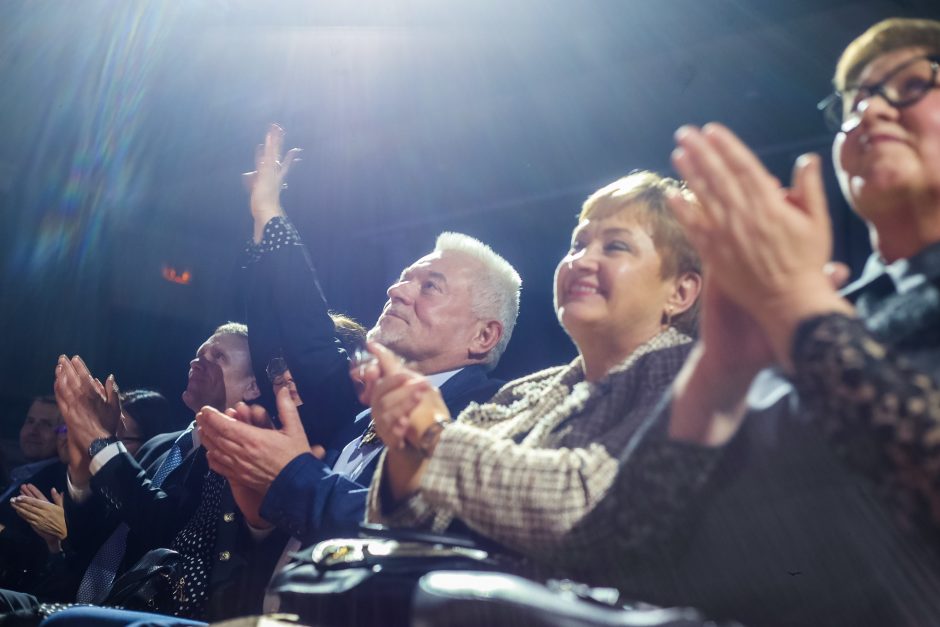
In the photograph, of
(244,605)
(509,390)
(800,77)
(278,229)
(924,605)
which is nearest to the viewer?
(924,605)

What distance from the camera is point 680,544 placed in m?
0.83

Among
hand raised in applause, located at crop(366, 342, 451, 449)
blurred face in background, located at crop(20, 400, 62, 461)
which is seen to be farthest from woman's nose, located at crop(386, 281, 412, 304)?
blurred face in background, located at crop(20, 400, 62, 461)

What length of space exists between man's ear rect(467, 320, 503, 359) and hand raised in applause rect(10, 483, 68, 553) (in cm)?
131

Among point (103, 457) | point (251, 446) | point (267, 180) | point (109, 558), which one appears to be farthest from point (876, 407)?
point (109, 558)

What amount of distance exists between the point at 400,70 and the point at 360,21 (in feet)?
0.88

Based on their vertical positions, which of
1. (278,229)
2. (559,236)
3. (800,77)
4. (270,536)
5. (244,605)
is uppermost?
(800,77)

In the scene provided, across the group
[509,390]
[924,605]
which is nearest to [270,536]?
[509,390]

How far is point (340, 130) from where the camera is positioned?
3393 millimetres

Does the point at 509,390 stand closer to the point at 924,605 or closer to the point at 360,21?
the point at 924,605

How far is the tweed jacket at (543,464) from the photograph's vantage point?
885 mm

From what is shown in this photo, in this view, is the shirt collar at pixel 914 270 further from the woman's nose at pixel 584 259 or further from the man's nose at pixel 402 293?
the man's nose at pixel 402 293

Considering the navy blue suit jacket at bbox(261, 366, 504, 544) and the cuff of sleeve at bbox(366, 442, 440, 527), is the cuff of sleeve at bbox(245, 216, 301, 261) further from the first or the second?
the cuff of sleeve at bbox(366, 442, 440, 527)

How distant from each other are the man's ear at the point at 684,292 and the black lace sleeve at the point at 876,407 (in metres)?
0.52

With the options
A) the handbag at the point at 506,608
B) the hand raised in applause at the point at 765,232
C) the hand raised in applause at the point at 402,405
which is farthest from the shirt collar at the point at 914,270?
the hand raised in applause at the point at 402,405
